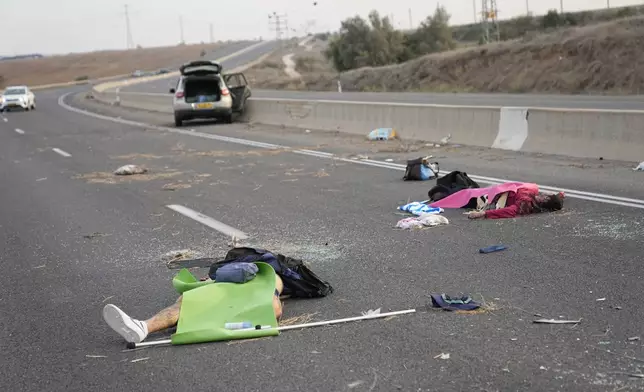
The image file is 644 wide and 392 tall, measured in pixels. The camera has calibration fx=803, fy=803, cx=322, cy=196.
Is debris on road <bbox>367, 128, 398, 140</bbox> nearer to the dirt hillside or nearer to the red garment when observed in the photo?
the red garment

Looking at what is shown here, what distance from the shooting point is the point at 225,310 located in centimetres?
511

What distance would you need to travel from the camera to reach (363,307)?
216 inches

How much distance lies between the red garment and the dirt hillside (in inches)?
A: 1130

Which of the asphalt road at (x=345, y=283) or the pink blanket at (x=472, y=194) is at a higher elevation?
the pink blanket at (x=472, y=194)

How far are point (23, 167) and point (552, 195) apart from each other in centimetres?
1249

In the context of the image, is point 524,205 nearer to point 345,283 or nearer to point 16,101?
point 345,283

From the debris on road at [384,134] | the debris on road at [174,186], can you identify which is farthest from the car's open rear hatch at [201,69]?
the debris on road at [174,186]

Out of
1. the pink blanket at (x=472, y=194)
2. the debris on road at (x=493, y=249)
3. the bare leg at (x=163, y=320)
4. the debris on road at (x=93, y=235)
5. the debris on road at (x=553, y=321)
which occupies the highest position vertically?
the pink blanket at (x=472, y=194)

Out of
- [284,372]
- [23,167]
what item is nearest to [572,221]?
[284,372]

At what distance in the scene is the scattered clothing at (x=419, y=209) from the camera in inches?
352

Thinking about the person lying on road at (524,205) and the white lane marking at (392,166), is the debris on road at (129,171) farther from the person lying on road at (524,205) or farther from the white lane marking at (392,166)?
the person lying on road at (524,205)

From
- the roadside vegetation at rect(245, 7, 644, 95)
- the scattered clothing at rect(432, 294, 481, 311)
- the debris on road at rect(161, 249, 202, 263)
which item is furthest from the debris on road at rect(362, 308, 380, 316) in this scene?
the roadside vegetation at rect(245, 7, 644, 95)

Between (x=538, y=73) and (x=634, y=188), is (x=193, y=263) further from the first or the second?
(x=538, y=73)

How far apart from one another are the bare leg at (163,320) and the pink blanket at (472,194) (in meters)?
4.72
